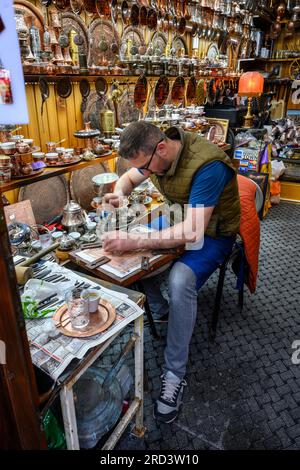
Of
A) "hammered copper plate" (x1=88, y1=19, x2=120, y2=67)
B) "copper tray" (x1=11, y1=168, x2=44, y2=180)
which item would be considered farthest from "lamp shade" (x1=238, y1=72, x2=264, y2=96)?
"copper tray" (x1=11, y1=168, x2=44, y2=180)

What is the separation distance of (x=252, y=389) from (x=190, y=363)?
15.6 inches

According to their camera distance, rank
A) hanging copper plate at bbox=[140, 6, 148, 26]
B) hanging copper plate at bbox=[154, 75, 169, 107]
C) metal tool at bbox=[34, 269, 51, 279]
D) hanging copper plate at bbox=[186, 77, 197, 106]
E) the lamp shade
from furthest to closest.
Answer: the lamp shade → hanging copper plate at bbox=[186, 77, 197, 106] → hanging copper plate at bbox=[154, 75, 169, 107] → hanging copper plate at bbox=[140, 6, 148, 26] → metal tool at bbox=[34, 269, 51, 279]

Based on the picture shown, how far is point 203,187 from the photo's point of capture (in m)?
1.80

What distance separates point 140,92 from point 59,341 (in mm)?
2520

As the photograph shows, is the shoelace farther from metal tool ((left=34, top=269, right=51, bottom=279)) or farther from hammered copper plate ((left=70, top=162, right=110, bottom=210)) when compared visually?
hammered copper plate ((left=70, top=162, right=110, bottom=210))

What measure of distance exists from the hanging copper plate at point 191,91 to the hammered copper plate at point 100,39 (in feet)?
4.68

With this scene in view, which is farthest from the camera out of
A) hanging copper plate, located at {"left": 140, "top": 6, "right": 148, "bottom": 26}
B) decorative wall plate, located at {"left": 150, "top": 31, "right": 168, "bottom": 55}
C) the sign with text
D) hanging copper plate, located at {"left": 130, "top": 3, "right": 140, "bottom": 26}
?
decorative wall plate, located at {"left": 150, "top": 31, "right": 168, "bottom": 55}

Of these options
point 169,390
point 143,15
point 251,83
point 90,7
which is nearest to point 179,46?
point 143,15

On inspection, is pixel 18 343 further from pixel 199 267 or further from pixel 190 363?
pixel 190 363

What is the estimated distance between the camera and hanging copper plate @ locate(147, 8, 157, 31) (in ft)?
9.89

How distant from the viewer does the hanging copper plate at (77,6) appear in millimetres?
2209

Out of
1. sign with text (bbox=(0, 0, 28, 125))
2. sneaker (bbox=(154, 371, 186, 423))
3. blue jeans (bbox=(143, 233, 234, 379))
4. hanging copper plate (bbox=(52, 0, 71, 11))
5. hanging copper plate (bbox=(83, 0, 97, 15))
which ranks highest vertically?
hanging copper plate (bbox=(83, 0, 97, 15))

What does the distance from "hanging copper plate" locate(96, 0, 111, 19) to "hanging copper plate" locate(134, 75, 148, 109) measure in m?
0.56

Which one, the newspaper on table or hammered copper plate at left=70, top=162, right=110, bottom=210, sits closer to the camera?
the newspaper on table
